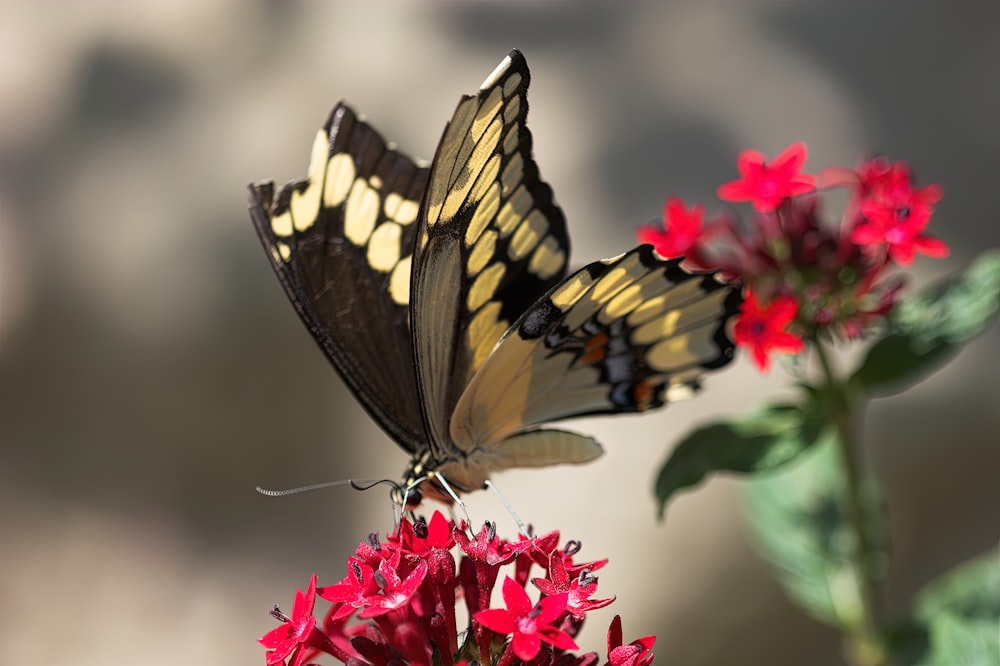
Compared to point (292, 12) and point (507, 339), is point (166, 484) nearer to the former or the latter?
point (292, 12)

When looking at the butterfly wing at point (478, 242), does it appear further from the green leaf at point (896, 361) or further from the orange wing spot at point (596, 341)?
the green leaf at point (896, 361)

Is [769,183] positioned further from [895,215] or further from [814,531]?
[814,531]

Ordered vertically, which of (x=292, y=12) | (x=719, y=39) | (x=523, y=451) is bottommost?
(x=523, y=451)

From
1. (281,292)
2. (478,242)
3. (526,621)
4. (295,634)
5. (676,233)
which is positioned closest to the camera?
(526,621)

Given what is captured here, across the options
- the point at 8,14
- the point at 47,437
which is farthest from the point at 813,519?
the point at 8,14

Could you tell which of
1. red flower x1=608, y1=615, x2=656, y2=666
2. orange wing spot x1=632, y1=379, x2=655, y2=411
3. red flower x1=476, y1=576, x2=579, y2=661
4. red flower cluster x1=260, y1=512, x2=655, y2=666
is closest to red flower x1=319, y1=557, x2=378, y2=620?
red flower cluster x1=260, y1=512, x2=655, y2=666

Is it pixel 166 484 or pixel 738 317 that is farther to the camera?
pixel 166 484

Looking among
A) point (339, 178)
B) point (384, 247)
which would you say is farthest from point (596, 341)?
point (339, 178)

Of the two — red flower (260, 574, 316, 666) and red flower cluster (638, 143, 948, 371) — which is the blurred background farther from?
red flower (260, 574, 316, 666)
